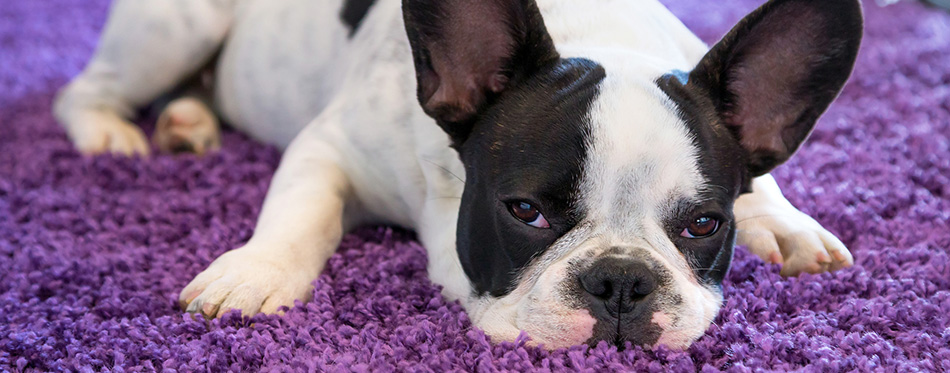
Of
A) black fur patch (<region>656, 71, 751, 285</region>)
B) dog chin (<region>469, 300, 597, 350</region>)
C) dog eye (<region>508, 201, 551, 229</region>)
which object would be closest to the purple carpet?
dog chin (<region>469, 300, 597, 350</region>)

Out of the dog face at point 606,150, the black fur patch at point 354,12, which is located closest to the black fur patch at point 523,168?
Result: the dog face at point 606,150

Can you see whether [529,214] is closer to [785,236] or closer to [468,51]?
[468,51]

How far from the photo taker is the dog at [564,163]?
192 cm

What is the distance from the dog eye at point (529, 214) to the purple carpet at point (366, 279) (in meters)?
0.28

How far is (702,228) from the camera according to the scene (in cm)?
202

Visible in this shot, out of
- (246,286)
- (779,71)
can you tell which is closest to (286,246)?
(246,286)

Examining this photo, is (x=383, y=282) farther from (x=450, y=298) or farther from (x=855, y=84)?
(x=855, y=84)

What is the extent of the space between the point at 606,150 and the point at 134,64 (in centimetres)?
259

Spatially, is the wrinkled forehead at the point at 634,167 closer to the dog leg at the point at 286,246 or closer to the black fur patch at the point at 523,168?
the black fur patch at the point at 523,168

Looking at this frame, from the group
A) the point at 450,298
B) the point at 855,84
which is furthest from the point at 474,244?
the point at 855,84

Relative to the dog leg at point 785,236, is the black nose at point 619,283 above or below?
above

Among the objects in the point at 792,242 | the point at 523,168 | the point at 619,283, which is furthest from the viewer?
the point at 792,242

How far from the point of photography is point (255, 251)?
7.65 feet

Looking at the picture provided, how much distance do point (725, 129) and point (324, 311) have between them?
1089 mm
